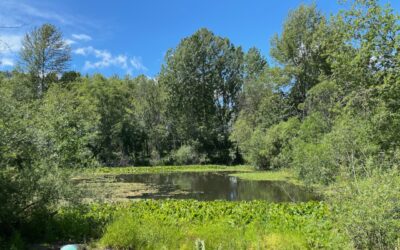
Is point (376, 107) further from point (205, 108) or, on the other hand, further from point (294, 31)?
point (205, 108)

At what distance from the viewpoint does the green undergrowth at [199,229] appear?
22.0 feet

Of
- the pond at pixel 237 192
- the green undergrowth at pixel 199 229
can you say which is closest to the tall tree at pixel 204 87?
the pond at pixel 237 192

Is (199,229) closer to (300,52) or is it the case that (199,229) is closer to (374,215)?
(374,215)

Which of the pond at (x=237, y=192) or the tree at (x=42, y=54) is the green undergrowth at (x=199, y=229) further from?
the tree at (x=42, y=54)

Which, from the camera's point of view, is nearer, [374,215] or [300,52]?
[374,215]

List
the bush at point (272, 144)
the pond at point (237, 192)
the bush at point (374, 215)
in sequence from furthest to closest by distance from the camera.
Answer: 1. the bush at point (272, 144)
2. the pond at point (237, 192)
3. the bush at point (374, 215)

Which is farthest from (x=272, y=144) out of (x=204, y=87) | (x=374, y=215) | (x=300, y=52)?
(x=374, y=215)

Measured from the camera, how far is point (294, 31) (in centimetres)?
3700

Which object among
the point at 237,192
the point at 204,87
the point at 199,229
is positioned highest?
the point at 204,87

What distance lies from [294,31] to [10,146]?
34.3 meters

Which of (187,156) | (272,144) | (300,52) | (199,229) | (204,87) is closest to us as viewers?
(199,229)

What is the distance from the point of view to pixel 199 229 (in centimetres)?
780

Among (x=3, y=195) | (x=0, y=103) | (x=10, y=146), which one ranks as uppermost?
(x=0, y=103)

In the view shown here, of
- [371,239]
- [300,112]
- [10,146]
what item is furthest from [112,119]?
[371,239]
